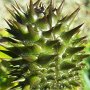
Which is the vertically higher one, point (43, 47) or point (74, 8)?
point (74, 8)

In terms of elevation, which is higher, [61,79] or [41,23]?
[41,23]

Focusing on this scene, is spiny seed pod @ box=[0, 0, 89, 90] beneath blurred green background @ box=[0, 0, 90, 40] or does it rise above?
beneath

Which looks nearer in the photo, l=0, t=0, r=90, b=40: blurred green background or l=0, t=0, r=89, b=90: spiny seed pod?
l=0, t=0, r=89, b=90: spiny seed pod

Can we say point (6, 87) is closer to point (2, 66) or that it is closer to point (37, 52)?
point (2, 66)

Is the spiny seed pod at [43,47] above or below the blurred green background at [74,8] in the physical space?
below

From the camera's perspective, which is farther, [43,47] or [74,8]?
[74,8]

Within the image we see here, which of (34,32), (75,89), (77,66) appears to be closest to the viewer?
(34,32)

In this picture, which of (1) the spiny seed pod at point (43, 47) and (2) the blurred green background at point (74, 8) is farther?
(2) the blurred green background at point (74, 8)

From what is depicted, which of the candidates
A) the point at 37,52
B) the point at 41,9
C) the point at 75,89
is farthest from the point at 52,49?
the point at 75,89
